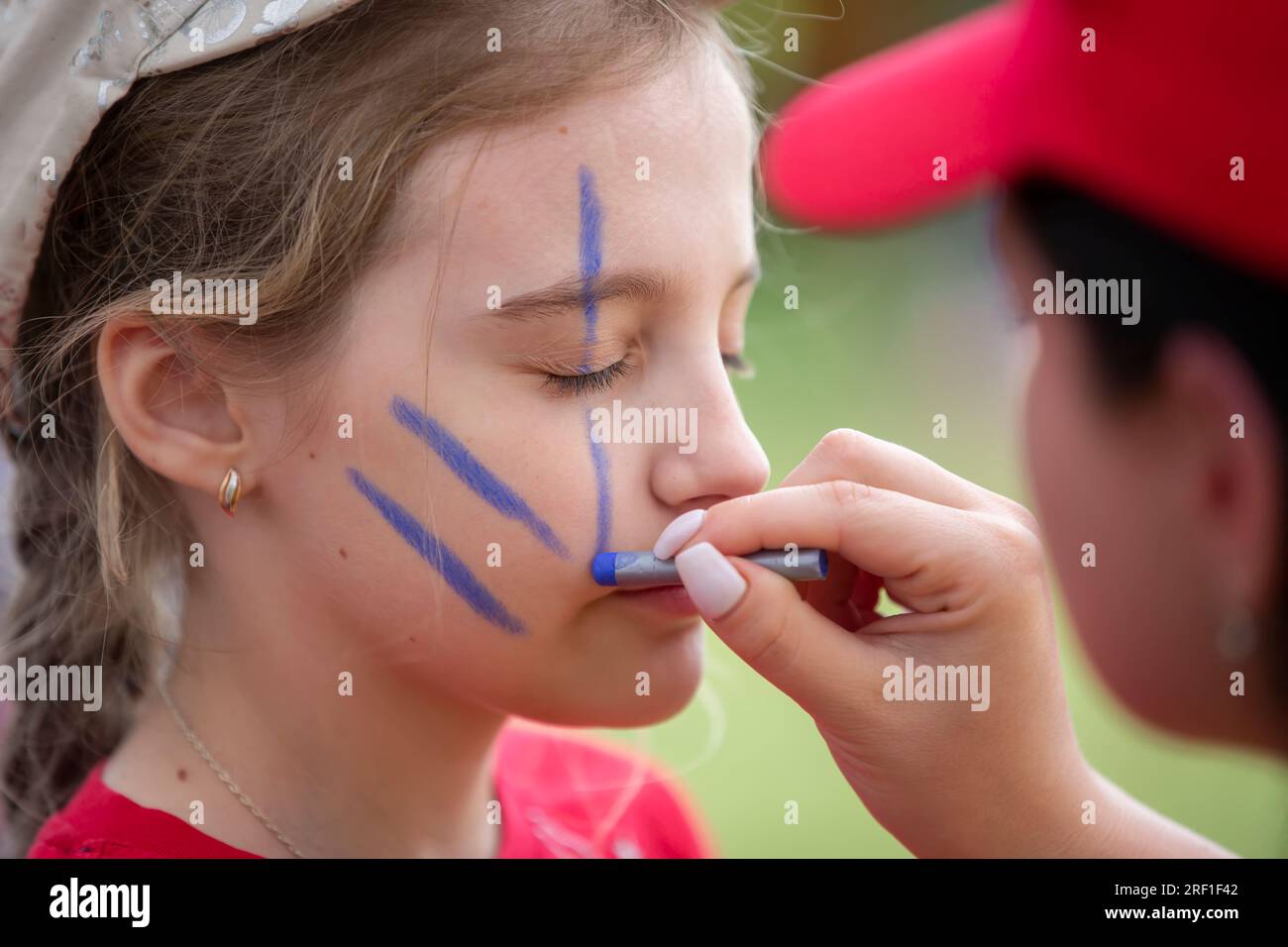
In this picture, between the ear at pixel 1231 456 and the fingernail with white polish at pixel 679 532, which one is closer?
the fingernail with white polish at pixel 679 532

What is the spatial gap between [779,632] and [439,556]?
380mm

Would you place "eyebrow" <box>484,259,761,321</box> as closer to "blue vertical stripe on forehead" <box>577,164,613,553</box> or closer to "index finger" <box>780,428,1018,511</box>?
"blue vertical stripe on forehead" <box>577,164,613,553</box>

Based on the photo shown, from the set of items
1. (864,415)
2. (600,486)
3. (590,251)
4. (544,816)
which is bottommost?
(544,816)

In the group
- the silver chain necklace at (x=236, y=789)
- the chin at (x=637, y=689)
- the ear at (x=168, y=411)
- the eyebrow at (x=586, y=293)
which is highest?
the eyebrow at (x=586, y=293)

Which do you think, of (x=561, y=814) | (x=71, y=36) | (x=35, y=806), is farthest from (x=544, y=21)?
(x=35, y=806)

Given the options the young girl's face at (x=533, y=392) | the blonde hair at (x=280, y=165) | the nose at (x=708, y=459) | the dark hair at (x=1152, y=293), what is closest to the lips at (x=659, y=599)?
the young girl's face at (x=533, y=392)

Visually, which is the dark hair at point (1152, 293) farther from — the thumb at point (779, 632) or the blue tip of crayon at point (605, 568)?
the blue tip of crayon at point (605, 568)

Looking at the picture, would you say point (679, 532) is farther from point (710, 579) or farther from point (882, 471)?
point (882, 471)

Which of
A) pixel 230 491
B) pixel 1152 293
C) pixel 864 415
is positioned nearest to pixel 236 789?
pixel 230 491

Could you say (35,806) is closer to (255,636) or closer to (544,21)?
(255,636)

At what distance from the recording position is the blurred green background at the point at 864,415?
2.33 meters

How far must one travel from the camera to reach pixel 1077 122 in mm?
1433

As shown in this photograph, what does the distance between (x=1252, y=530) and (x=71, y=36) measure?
1.44 metres

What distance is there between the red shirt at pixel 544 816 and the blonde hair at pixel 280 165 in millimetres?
299
